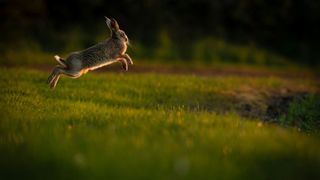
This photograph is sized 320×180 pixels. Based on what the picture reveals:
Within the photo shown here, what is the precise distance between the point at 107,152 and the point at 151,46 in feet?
67.8

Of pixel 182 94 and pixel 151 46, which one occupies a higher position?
pixel 151 46

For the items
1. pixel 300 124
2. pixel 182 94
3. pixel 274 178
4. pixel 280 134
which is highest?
pixel 182 94

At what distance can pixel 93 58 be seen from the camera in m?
10.7

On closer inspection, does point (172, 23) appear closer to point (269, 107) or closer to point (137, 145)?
point (269, 107)

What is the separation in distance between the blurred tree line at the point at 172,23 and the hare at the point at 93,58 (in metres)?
14.3

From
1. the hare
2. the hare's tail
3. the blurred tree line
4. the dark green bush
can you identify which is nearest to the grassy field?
the hare

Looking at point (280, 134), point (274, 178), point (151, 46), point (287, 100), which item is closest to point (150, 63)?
point (151, 46)

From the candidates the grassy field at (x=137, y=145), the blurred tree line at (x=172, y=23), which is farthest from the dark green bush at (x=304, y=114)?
the blurred tree line at (x=172, y=23)

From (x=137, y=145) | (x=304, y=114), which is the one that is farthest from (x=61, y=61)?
(x=304, y=114)

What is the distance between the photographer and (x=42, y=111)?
9125 millimetres

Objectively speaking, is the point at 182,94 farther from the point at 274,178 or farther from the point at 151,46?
the point at 151,46

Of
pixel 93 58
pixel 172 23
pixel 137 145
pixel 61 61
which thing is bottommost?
pixel 137 145

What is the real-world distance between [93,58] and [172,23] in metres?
18.4

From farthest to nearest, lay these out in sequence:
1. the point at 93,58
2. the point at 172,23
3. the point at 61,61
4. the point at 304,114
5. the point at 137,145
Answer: the point at 172,23
the point at 304,114
the point at 93,58
the point at 61,61
the point at 137,145
